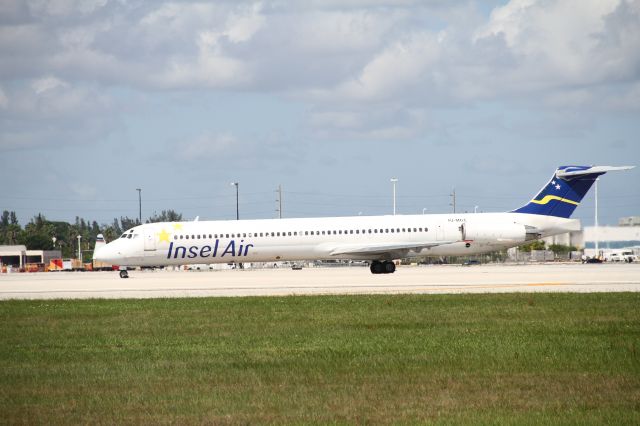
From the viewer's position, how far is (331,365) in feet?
53.8

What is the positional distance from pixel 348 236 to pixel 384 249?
2.91 m

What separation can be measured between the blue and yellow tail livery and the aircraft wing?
20.0 ft

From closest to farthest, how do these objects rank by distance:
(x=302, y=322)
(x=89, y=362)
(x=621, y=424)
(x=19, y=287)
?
1. (x=621, y=424)
2. (x=89, y=362)
3. (x=302, y=322)
4. (x=19, y=287)

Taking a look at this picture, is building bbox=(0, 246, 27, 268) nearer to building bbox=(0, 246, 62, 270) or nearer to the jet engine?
building bbox=(0, 246, 62, 270)

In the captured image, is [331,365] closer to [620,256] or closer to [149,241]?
[149,241]

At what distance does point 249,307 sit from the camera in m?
28.2

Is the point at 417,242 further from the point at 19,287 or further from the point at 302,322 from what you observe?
the point at 302,322

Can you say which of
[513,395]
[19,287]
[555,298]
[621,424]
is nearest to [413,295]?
[555,298]

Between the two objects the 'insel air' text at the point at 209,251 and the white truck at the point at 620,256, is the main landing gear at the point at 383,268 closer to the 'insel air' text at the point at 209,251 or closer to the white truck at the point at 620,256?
the 'insel air' text at the point at 209,251

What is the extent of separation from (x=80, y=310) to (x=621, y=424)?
67.1ft

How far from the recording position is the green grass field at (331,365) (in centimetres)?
1274

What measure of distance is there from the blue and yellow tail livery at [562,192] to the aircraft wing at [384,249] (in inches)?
239

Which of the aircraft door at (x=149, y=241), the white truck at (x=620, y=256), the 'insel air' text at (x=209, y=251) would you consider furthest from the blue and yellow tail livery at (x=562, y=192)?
the white truck at (x=620, y=256)

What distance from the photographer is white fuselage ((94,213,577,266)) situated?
56781 mm
